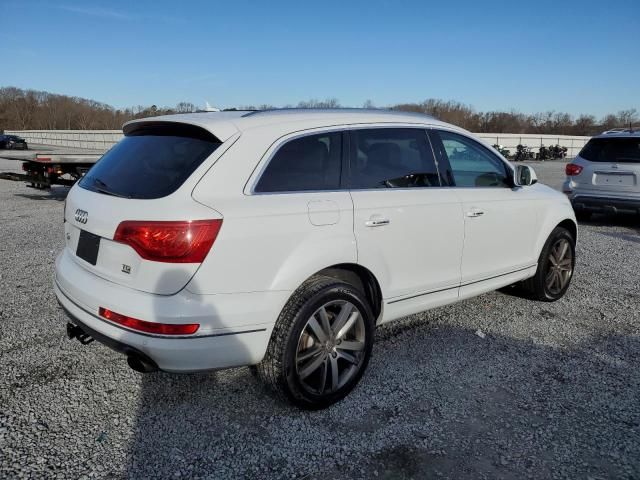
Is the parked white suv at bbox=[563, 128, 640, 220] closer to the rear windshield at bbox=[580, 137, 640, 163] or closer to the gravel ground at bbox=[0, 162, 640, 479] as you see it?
the rear windshield at bbox=[580, 137, 640, 163]

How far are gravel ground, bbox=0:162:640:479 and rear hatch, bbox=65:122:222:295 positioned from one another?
0.89 m

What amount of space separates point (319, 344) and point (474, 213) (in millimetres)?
1750

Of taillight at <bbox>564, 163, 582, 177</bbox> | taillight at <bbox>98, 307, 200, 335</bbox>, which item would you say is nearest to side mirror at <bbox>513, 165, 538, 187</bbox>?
taillight at <bbox>98, 307, 200, 335</bbox>

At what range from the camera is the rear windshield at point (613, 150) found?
8422 mm

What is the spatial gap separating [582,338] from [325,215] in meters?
2.74

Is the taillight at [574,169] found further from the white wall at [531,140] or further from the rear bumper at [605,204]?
the white wall at [531,140]

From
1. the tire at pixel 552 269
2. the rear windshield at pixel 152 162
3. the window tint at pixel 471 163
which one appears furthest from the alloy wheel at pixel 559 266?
the rear windshield at pixel 152 162

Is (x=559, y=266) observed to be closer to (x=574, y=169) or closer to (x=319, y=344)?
(x=319, y=344)

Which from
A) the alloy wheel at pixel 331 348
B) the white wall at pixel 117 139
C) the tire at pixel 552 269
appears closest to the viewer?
the alloy wheel at pixel 331 348

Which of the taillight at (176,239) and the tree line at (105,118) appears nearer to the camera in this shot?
the taillight at (176,239)

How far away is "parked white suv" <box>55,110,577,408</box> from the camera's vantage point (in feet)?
8.09

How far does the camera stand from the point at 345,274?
10.4 feet

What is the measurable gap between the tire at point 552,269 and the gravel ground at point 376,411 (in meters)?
0.44

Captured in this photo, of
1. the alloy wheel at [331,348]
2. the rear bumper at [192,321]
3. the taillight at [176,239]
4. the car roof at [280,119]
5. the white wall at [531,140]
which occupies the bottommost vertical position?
the alloy wheel at [331,348]
